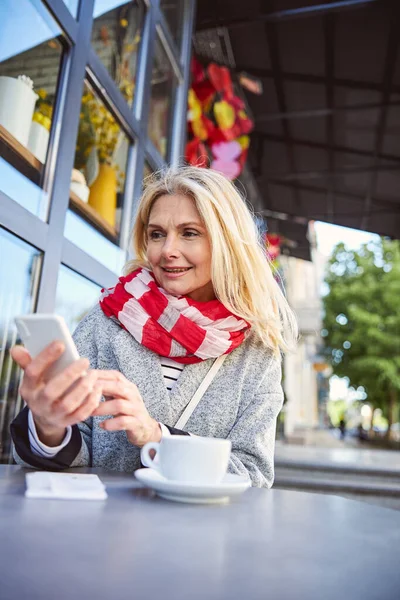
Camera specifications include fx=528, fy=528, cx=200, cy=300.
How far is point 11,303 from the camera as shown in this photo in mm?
1973

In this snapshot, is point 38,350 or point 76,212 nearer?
point 38,350

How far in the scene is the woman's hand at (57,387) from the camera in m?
0.83

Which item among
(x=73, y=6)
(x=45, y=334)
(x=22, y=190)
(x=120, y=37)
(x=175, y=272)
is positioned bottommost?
(x=45, y=334)

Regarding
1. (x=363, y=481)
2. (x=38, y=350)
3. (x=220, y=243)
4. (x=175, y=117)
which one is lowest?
(x=363, y=481)

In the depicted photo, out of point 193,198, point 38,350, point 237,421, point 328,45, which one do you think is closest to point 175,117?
point 328,45

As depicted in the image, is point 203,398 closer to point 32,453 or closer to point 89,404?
point 32,453

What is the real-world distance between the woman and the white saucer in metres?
0.37

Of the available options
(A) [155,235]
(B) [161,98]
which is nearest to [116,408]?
(A) [155,235]

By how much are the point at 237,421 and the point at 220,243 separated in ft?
1.84

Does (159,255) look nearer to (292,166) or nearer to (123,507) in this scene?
(123,507)

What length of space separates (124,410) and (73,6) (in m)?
1.93

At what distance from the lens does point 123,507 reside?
0.78 metres

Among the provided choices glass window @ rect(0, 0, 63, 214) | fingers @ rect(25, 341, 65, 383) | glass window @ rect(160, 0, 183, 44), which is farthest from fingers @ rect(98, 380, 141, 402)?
glass window @ rect(160, 0, 183, 44)

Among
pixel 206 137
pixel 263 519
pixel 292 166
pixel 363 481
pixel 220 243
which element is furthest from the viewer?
pixel 292 166
